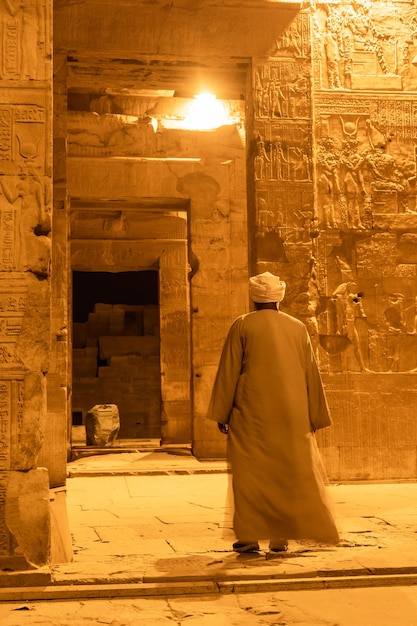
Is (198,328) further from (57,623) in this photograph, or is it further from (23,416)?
(57,623)

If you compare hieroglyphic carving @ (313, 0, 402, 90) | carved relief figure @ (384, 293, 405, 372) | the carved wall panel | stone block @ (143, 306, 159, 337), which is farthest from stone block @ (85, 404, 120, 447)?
hieroglyphic carving @ (313, 0, 402, 90)

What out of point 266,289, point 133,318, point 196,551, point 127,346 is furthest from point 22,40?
point 133,318

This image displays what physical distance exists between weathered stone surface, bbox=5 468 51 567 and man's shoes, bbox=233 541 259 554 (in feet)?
3.40

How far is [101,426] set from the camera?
1505 cm

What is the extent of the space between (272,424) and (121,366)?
1720cm

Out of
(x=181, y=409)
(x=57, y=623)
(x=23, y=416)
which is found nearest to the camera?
(x=57, y=623)

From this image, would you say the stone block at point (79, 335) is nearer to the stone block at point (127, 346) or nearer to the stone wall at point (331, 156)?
the stone block at point (127, 346)

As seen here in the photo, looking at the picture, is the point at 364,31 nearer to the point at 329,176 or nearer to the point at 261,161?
the point at 329,176

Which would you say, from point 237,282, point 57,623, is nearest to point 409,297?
point 237,282

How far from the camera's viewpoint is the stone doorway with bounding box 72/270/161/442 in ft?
69.1

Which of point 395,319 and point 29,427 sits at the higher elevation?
point 395,319

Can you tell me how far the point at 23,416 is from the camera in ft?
13.4

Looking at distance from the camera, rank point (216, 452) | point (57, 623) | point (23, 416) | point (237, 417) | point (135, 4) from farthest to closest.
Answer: point (216, 452) < point (135, 4) < point (237, 417) < point (23, 416) < point (57, 623)

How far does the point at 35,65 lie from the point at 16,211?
764 mm
